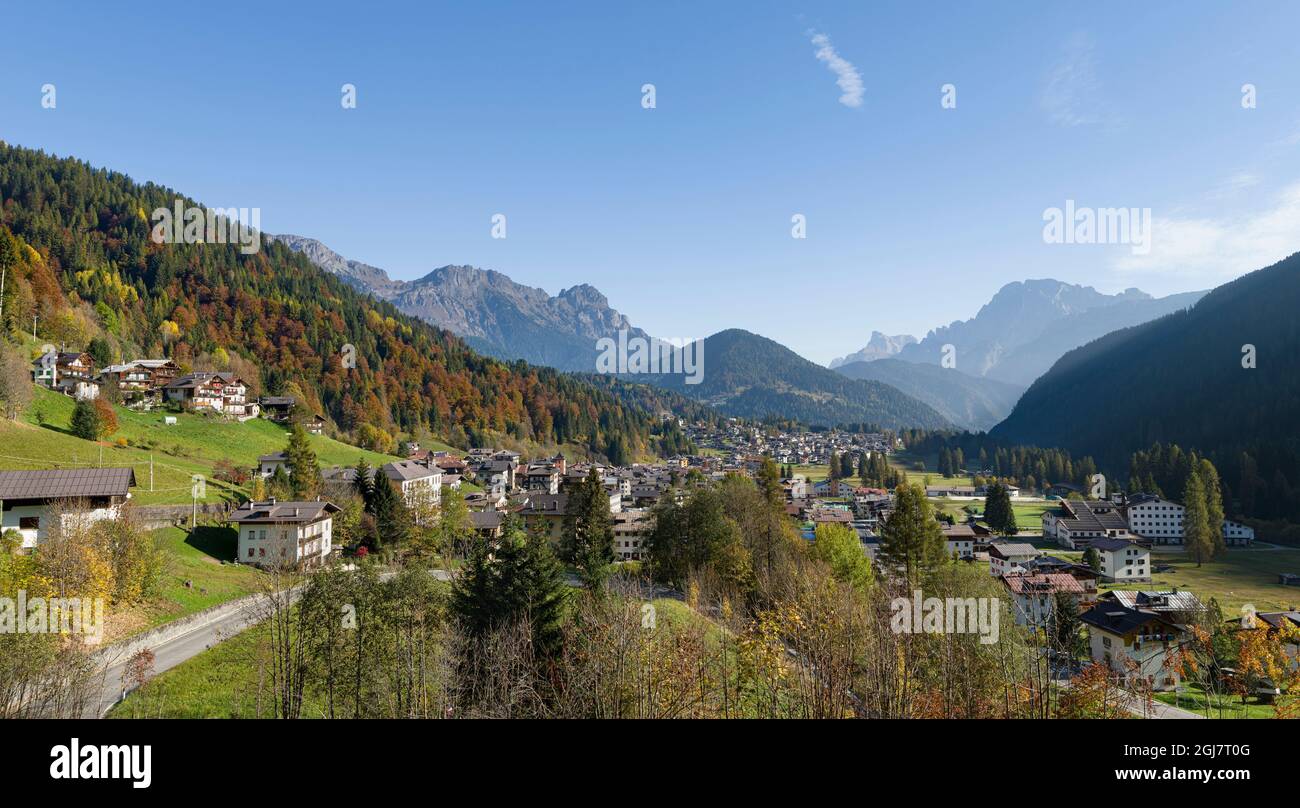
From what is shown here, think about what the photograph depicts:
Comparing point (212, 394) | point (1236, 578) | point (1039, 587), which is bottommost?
point (1236, 578)

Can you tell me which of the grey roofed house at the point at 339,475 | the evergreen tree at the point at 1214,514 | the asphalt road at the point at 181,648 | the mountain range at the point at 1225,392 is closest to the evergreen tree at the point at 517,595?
the asphalt road at the point at 181,648

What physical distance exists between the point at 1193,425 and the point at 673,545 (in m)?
165

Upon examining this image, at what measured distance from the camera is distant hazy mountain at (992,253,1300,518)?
109438 mm

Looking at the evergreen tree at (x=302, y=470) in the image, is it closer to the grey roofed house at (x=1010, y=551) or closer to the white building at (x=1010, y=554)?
the white building at (x=1010, y=554)

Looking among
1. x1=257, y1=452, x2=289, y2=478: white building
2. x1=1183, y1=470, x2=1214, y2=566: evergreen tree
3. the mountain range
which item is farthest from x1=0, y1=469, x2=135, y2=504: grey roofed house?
the mountain range

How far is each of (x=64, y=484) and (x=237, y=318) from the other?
97867mm

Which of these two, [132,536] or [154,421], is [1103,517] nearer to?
[132,536]

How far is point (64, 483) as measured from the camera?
34906 mm

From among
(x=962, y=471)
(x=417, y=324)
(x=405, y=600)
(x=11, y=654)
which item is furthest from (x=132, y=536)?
(x=962, y=471)

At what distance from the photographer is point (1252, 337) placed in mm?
163000

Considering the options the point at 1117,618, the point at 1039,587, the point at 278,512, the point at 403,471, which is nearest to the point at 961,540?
the point at 1039,587

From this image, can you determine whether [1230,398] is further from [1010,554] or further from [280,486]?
[280,486]

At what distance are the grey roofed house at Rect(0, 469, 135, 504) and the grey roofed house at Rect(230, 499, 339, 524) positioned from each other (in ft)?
26.1
